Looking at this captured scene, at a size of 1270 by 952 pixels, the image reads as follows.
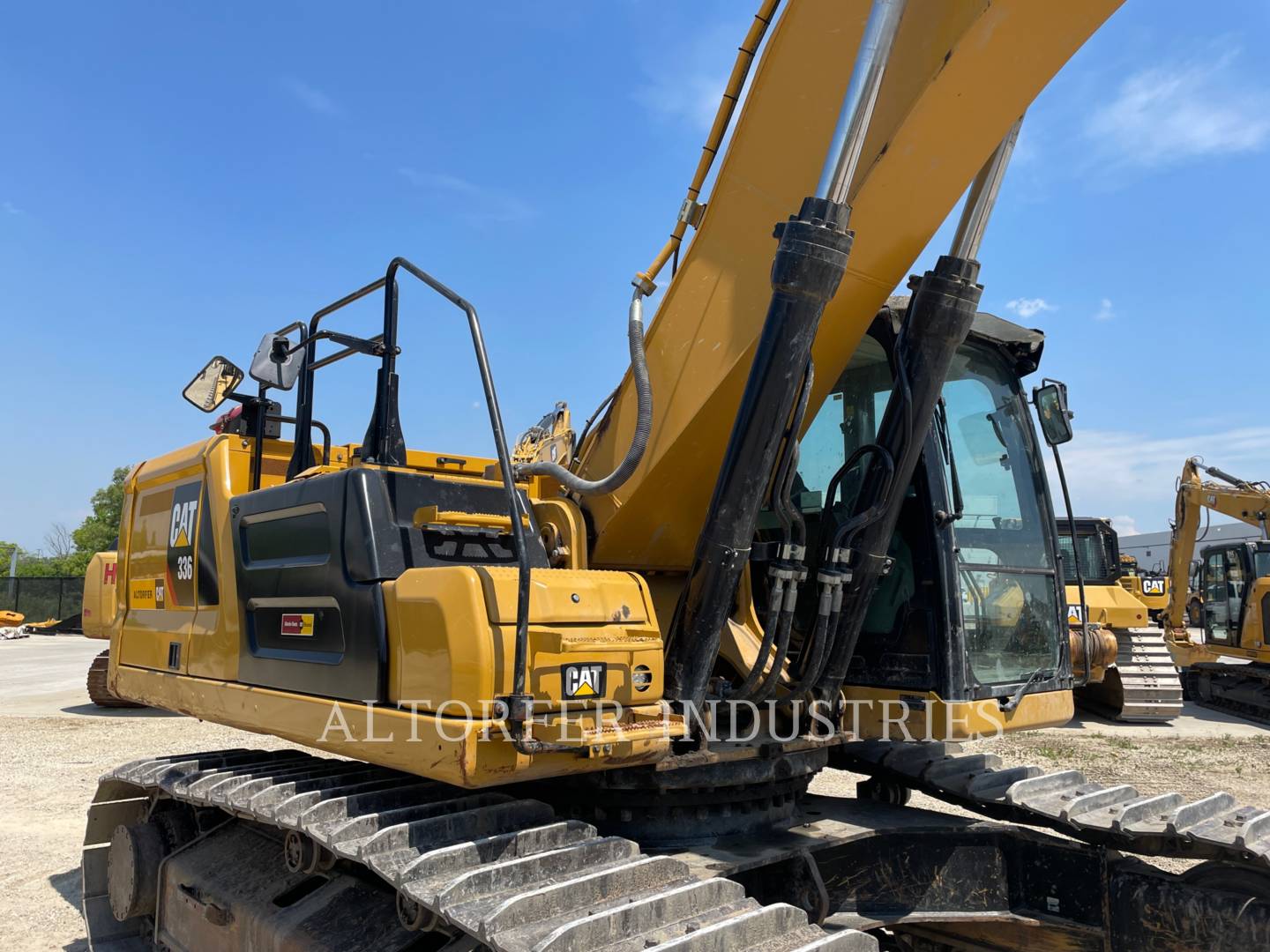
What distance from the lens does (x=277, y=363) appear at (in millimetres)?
4367

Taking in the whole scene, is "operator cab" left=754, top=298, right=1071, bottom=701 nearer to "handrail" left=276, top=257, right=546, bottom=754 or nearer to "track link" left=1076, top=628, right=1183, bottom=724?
"handrail" left=276, top=257, right=546, bottom=754

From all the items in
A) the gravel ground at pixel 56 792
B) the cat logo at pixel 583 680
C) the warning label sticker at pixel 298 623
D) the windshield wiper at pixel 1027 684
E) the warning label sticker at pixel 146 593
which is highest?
the warning label sticker at pixel 146 593

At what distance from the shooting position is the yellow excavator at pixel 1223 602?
13625 millimetres

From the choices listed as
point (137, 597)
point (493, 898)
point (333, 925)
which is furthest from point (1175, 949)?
point (137, 597)

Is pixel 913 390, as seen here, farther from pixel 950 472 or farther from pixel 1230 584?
pixel 1230 584

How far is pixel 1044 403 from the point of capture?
4191 millimetres

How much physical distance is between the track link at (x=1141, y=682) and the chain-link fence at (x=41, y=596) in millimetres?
32045

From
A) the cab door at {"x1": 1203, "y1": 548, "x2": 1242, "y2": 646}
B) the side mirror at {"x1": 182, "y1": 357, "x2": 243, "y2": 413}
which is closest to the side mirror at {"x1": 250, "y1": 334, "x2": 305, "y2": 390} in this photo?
the side mirror at {"x1": 182, "y1": 357, "x2": 243, "y2": 413}

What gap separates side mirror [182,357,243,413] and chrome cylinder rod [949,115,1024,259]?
10.6ft

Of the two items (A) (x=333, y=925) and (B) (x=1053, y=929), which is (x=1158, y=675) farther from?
(A) (x=333, y=925)

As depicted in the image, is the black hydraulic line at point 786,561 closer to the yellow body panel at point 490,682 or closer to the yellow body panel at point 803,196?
the yellow body panel at point 803,196

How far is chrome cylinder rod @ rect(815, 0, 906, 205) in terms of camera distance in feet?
9.50

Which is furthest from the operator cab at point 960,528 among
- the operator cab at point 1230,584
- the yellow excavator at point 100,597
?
the operator cab at point 1230,584

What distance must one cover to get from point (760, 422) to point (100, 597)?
5.68 metres
